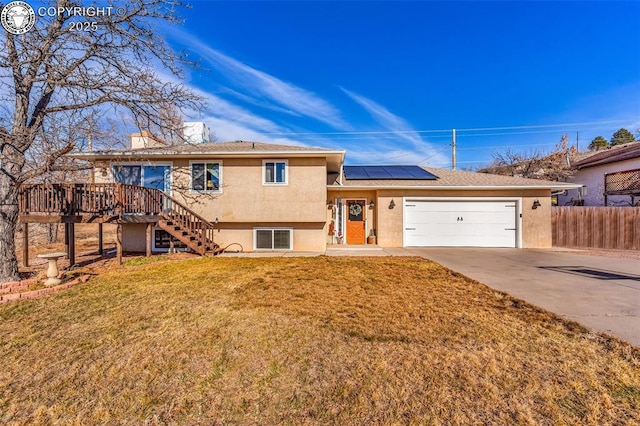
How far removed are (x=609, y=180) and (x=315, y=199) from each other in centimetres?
1863

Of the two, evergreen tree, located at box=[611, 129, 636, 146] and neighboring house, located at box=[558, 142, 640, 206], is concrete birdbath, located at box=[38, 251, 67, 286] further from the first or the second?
evergreen tree, located at box=[611, 129, 636, 146]

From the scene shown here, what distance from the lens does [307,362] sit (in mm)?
3035

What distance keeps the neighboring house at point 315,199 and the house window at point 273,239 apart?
0.04 meters

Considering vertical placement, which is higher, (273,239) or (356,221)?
(356,221)

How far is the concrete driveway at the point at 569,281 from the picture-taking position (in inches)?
167

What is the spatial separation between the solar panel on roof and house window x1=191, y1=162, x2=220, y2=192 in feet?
19.0

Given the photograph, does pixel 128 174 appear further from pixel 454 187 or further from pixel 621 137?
pixel 621 137

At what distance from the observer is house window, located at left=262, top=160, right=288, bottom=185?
10.7 metres

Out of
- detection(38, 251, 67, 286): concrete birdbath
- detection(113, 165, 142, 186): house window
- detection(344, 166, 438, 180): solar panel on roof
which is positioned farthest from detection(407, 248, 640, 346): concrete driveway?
detection(113, 165, 142, 186): house window

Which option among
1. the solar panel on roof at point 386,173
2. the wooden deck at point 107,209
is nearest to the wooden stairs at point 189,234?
the wooden deck at point 107,209

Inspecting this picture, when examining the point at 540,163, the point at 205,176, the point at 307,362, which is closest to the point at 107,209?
the point at 205,176

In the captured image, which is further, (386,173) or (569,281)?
(386,173)

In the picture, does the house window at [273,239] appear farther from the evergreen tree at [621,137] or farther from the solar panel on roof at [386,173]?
the evergreen tree at [621,137]

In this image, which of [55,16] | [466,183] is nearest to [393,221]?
[466,183]
